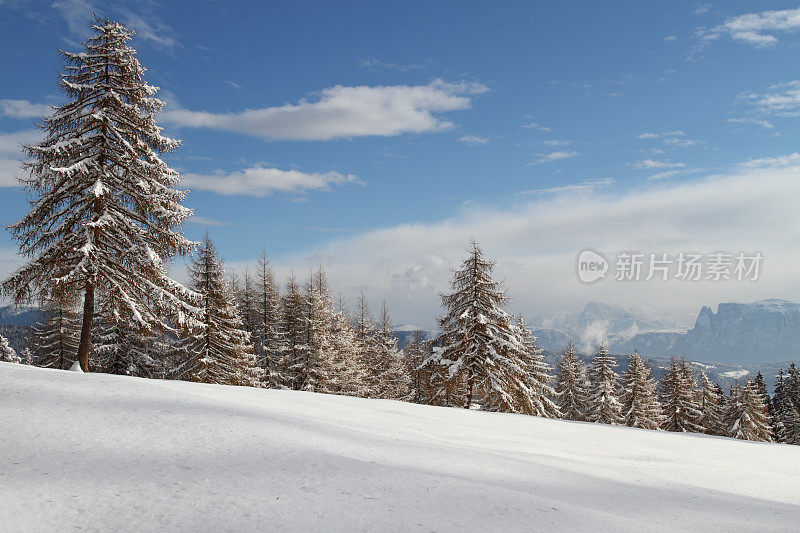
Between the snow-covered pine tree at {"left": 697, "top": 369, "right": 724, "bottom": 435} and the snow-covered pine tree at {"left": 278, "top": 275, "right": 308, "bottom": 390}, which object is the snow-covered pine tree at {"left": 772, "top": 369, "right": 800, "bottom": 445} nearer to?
the snow-covered pine tree at {"left": 697, "top": 369, "right": 724, "bottom": 435}

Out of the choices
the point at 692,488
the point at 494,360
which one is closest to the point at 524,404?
the point at 494,360

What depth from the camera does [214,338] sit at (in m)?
25.8

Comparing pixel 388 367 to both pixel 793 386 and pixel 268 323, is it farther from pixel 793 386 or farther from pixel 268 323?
pixel 793 386

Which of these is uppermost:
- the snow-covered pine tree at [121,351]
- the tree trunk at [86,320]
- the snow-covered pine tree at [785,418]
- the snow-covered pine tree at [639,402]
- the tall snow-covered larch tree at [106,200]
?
the tall snow-covered larch tree at [106,200]

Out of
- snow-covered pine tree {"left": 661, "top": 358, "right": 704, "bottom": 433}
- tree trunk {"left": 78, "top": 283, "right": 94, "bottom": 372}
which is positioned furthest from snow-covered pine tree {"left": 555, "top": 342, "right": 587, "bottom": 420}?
tree trunk {"left": 78, "top": 283, "right": 94, "bottom": 372}

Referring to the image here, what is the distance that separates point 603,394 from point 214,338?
103ft

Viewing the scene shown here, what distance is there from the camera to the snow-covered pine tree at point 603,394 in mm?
36781

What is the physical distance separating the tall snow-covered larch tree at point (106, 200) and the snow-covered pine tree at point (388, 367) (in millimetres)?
26382

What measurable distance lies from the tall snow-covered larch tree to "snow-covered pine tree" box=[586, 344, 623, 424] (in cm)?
3354

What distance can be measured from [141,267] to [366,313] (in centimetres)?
3043

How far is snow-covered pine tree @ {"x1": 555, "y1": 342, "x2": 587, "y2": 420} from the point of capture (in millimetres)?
43031

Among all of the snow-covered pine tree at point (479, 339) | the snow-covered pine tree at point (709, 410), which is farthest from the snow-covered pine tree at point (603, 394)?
the snow-covered pine tree at point (479, 339)

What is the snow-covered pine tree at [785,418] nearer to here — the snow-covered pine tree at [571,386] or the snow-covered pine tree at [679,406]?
the snow-covered pine tree at [679,406]

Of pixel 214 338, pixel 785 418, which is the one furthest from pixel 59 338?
pixel 785 418
